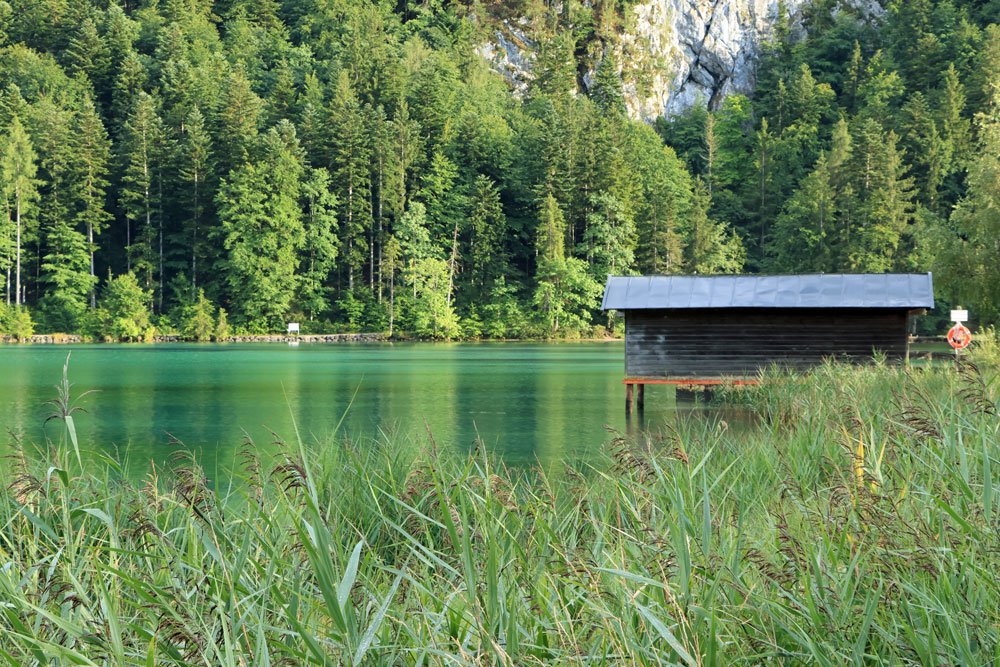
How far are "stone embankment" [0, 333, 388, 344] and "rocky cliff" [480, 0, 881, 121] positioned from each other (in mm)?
36069

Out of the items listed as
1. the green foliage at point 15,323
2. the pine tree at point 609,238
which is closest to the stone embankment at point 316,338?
the green foliage at point 15,323

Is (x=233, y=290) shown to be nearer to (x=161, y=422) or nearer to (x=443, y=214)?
(x=443, y=214)

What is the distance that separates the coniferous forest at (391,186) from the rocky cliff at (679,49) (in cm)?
878

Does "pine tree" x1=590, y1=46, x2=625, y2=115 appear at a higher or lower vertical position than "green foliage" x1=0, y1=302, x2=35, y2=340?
higher

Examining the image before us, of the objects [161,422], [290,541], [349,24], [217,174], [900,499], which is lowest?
[161,422]

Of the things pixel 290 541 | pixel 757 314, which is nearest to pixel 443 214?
pixel 757 314

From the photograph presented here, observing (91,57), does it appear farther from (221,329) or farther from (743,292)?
(743,292)

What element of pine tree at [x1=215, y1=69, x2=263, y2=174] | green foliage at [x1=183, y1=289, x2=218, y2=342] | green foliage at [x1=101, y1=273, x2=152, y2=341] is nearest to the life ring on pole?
green foliage at [x1=183, y1=289, x2=218, y2=342]

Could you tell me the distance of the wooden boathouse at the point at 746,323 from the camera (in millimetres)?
19750

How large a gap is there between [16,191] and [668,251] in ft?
136

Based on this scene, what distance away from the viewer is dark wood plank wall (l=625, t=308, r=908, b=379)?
790 inches

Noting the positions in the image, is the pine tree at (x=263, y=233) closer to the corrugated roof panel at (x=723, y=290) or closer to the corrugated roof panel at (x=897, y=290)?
the corrugated roof panel at (x=723, y=290)

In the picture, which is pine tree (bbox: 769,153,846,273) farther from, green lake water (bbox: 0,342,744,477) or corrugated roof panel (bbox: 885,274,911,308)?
corrugated roof panel (bbox: 885,274,911,308)

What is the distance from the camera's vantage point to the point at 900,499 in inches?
135
